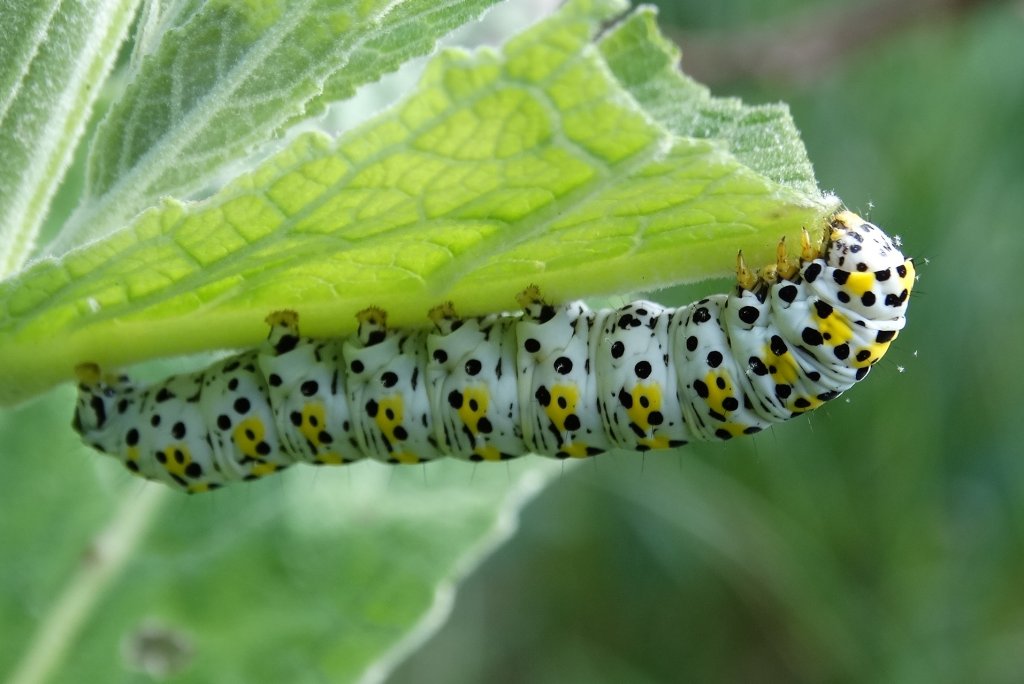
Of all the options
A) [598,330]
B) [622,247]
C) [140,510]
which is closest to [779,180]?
[622,247]

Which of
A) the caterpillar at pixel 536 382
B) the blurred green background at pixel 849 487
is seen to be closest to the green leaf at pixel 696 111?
the caterpillar at pixel 536 382

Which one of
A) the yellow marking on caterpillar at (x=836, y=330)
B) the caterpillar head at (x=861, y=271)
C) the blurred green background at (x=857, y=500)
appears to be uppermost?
the caterpillar head at (x=861, y=271)

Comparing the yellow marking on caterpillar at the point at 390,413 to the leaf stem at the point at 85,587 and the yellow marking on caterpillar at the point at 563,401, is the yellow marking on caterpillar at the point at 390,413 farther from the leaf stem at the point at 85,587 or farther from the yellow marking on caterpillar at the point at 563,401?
the leaf stem at the point at 85,587

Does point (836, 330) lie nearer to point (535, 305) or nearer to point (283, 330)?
point (535, 305)

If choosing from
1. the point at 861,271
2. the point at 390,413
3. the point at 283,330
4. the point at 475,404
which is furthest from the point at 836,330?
the point at 283,330

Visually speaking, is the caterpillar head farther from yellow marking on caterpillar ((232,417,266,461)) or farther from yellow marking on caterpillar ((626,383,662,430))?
yellow marking on caterpillar ((232,417,266,461))

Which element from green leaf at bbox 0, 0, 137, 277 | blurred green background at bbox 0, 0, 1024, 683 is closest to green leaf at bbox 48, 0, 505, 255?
green leaf at bbox 0, 0, 137, 277
